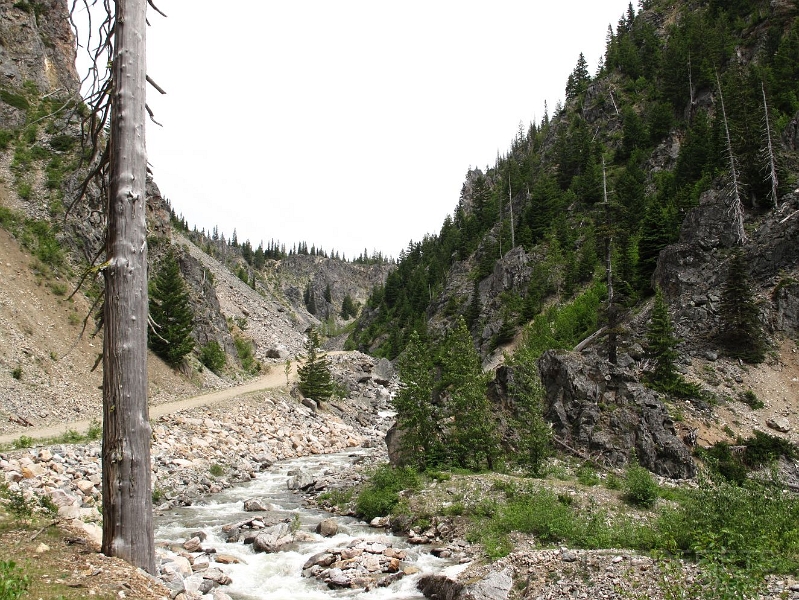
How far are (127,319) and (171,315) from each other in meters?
35.1

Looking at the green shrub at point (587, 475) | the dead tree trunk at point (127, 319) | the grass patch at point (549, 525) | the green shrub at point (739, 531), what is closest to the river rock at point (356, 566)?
the grass patch at point (549, 525)

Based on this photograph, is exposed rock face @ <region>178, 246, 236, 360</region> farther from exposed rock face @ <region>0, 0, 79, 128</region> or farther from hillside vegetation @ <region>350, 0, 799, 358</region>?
hillside vegetation @ <region>350, 0, 799, 358</region>

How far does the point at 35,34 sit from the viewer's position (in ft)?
143

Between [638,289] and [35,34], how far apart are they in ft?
183

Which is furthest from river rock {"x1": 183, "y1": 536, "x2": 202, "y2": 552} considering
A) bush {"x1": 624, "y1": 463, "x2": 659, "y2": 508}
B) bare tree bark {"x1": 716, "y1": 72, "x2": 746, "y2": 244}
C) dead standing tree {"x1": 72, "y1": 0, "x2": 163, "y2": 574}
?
bare tree bark {"x1": 716, "y1": 72, "x2": 746, "y2": 244}

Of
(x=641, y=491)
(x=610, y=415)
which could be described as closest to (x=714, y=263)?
(x=610, y=415)

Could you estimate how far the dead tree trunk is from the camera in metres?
5.51

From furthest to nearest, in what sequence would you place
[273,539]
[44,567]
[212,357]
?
[212,357] → [273,539] → [44,567]

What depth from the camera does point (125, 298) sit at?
577 centimetres

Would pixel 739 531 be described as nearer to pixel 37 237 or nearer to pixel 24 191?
pixel 37 237

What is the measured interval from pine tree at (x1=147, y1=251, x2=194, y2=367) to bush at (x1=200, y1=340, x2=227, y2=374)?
627 cm

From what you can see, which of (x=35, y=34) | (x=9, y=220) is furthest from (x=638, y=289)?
(x=35, y=34)

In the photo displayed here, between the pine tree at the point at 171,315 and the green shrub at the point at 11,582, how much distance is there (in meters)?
33.1

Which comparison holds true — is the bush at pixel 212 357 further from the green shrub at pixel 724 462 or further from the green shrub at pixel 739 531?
the green shrub at pixel 739 531
